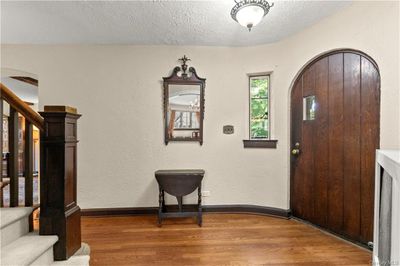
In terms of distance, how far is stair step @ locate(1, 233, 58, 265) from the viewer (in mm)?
1258

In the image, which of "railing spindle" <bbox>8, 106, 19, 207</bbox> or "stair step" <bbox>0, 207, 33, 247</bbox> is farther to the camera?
"railing spindle" <bbox>8, 106, 19, 207</bbox>

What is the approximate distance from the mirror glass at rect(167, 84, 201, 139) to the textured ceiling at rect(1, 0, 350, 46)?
629 millimetres

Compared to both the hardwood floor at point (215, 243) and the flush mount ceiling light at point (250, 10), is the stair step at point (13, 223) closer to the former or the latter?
the hardwood floor at point (215, 243)

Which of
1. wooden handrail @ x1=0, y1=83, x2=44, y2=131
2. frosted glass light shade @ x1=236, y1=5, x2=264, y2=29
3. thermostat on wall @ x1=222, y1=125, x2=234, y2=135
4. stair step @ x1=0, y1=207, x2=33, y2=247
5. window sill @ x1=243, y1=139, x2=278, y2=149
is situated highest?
frosted glass light shade @ x1=236, y1=5, x2=264, y2=29

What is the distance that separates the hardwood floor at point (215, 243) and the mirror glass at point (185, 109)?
115 cm

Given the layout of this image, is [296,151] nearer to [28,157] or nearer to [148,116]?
[148,116]

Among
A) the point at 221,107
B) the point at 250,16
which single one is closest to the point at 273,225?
the point at 221,107

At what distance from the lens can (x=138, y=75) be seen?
9.82ft

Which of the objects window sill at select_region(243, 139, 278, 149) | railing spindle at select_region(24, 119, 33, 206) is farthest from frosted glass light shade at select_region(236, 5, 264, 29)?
railing spindle at select_region(24, 119, 33, 206)

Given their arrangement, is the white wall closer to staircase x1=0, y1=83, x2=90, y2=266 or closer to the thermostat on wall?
the thermostat on wall

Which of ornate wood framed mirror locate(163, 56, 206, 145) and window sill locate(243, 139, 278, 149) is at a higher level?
ornate wood framed mirror locate(163, 56, 206, 145)

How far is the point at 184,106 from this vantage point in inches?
119

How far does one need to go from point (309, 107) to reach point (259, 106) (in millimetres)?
659

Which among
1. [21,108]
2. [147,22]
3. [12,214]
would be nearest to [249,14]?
[147,22]
